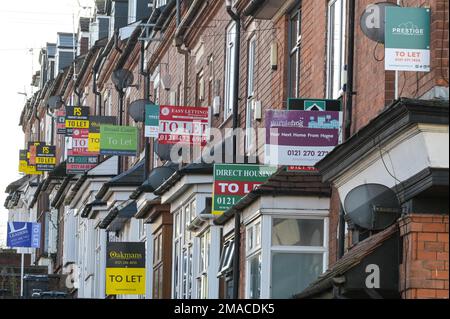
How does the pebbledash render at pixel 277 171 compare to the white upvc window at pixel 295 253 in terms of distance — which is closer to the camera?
the pebbledash render at pixel 277 171

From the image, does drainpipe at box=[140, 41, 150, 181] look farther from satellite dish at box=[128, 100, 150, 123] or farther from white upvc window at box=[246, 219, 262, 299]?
white upvc window at box=[246, 219, 262, 299]

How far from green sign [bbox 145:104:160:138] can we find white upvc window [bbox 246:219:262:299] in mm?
11515

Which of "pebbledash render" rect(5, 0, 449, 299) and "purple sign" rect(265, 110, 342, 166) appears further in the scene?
"purple sign" rect(265, 110, 342, 166)

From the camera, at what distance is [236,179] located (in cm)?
2500

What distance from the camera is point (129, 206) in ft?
133

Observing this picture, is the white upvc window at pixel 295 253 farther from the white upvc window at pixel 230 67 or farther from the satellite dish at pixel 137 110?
the satellite dish at pixel 137 110

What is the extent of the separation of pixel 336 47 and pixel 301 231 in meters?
2.78

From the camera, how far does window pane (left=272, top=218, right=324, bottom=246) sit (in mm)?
22594

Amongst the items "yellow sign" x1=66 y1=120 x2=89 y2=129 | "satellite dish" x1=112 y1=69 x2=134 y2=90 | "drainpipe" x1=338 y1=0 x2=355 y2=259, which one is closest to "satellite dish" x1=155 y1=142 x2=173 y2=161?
"satellite dish" x1=112 y1=69 x2=134 y2=90

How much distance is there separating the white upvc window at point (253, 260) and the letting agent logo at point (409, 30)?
5679mm

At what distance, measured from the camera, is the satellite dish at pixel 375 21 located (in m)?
18.4

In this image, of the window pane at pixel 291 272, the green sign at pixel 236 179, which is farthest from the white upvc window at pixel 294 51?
the window pane at pixel 291 272
